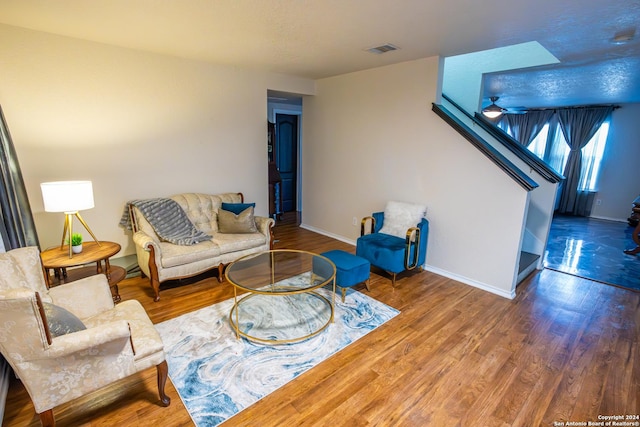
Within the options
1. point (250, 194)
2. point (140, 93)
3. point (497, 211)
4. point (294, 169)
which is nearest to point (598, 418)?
point (497, 211)

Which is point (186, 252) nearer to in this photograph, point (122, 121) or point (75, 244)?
point (75, 244)

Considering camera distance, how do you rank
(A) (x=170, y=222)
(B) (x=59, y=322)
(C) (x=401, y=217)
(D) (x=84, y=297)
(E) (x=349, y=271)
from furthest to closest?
(C) (x=401, y=217) → (A) (x=170, y=222) → (E) (x=349, y=271) → (D) (x=84, y=297) → (B) (x=59, y=322)

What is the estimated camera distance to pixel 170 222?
3391mm

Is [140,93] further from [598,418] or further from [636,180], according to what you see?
[636,180]

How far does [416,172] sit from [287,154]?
11.3ft

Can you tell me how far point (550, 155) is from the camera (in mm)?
7652

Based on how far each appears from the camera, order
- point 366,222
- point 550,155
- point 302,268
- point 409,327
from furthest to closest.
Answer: point 550,155 → point 366,222 → point 302,268 → point 409,327

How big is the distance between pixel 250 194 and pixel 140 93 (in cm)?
187

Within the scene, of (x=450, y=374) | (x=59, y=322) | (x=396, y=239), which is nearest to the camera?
(x=59, y=322)

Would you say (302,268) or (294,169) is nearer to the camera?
(302,268)

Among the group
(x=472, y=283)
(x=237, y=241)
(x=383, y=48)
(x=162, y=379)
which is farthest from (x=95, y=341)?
(x=472, y=283)

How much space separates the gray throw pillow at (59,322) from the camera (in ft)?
4.96

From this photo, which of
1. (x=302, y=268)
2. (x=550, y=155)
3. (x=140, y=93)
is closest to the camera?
(x=302, y=268)

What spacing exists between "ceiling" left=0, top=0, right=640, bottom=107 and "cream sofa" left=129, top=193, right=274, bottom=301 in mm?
1726
